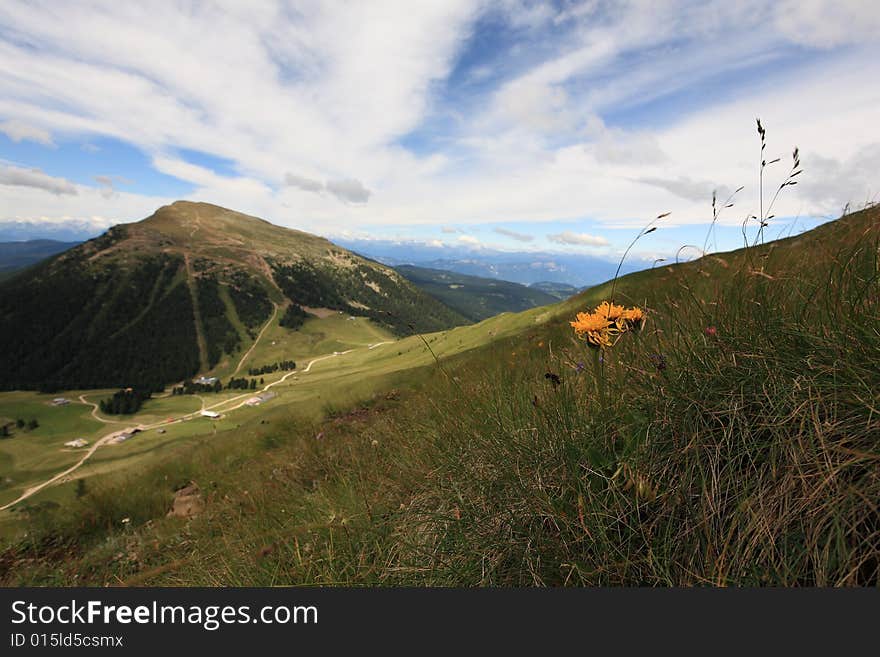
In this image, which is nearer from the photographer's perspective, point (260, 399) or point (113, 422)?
point (260, 399)

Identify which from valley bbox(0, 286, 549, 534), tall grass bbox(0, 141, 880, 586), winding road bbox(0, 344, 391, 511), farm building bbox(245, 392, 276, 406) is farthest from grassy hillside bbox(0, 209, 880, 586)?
farm building bbox(245, 392, 276, 406)

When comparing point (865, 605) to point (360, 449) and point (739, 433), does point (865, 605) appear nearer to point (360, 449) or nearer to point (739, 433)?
point (739, 433)

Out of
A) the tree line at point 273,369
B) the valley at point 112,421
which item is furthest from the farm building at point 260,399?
the tree line at point 273,369

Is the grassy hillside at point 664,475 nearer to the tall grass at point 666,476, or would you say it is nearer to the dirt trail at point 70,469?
the tall grass at point 666,476

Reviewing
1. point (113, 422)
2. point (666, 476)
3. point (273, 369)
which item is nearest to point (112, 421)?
point (113, 422)

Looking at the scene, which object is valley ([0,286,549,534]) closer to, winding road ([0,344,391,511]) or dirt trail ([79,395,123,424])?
winding road ([0,344,391,511])

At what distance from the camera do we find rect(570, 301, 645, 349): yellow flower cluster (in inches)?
111

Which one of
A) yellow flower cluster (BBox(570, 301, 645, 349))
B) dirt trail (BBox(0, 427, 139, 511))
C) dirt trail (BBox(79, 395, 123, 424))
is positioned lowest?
dirt trail (BBox(79, 395, 123, 424))

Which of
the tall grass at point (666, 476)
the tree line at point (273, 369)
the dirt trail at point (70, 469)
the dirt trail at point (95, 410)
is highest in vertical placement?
the tall grass at point (666, 476)

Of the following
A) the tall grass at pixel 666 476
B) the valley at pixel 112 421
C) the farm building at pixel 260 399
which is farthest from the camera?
the farm building at pixel 260 399

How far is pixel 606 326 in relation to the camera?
9.52 feet

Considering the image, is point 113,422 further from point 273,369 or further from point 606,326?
point 606,326

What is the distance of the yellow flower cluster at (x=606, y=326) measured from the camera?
9.22 ft

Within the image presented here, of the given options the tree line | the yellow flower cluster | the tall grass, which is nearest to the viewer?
the tall grass
